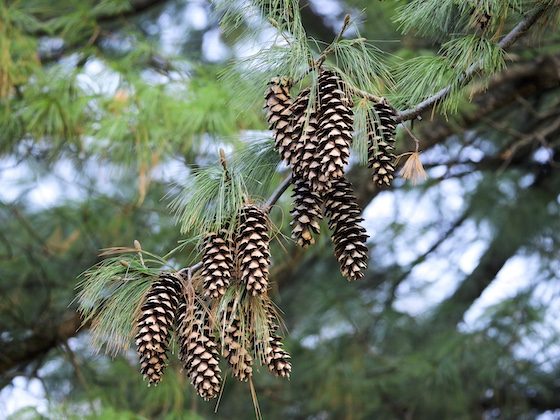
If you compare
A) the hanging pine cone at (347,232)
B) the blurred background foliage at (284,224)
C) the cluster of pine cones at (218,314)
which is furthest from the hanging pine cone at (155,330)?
the blurred background foliage at (284,224)

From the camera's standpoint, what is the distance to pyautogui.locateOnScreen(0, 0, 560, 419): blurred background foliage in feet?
7.91

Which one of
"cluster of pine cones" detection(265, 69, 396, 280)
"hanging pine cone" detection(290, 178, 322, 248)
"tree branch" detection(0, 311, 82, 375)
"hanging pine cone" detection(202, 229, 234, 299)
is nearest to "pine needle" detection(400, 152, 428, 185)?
"cluster of pine cones" detection(265, 69, 396, 280)

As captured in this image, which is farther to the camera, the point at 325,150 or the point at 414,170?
the point at 414,170

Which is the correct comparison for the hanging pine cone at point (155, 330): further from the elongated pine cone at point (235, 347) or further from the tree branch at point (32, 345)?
the tree branch at point (32, 345)

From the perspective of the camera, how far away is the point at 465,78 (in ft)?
4.48

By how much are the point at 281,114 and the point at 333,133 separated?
0.35ft

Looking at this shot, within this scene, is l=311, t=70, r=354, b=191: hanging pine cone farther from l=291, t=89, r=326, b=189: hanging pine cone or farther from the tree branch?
the tree branch

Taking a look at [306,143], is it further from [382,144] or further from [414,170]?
[414,170]

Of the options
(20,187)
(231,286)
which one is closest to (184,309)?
(231,286)

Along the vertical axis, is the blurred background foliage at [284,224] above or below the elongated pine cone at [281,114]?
above

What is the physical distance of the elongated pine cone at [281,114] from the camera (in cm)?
121

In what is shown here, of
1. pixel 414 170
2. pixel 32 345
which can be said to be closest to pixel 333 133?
pixel 414 170

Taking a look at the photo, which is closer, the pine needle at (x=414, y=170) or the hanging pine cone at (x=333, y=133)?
the hanging pine cone at (x=333, y=133)

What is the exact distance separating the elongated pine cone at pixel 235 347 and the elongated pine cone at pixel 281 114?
0.73 ft
